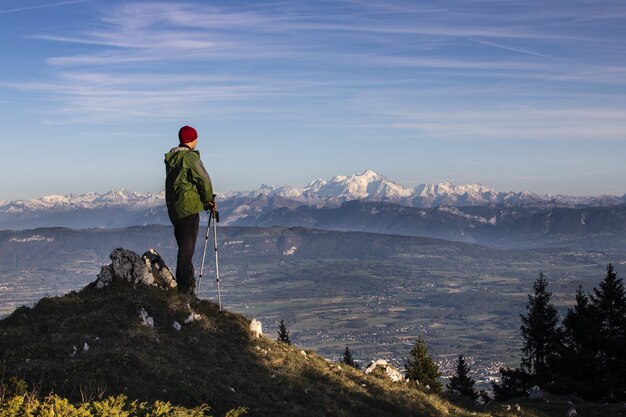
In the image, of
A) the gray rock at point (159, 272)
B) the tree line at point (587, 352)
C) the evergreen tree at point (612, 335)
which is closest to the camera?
the gray rock at point (159, 272)

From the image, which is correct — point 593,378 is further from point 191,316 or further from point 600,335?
point 191,316

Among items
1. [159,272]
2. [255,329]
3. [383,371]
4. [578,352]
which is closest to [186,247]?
[159,272]

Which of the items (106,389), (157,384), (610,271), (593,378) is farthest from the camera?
(610,271)

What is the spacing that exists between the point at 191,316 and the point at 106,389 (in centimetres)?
689

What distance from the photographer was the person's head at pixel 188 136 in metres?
21.0

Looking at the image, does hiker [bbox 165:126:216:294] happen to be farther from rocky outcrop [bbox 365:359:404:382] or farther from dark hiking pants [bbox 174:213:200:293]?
rocky outcrop [bbox 365:359:404:382]

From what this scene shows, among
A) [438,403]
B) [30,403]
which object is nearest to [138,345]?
[30,403]

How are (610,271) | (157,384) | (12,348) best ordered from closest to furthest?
(157,384), (12,348), (610,271)

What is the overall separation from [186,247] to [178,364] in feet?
22.4

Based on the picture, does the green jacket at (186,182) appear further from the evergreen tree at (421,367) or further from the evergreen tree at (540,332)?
the evergreen tree at (540,332)

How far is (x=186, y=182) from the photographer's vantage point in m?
20.7

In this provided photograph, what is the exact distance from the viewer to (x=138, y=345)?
15.9 meters

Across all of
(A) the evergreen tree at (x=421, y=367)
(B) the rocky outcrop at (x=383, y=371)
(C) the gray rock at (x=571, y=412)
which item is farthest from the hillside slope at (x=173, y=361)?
(A) the evergreen tree at (x=421, y=367)

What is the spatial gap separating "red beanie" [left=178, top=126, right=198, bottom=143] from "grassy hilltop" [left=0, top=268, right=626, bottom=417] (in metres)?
5.60
